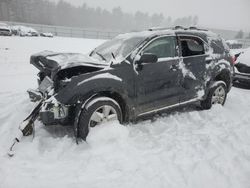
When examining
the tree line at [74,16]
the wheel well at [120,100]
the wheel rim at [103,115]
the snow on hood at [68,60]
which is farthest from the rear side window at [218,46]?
the tree line at [74,16]

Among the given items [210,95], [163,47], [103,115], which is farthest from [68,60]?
[210,95]

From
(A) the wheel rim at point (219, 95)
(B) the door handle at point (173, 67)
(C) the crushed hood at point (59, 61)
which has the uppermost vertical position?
(C) the crushed hood at point (59, 61)

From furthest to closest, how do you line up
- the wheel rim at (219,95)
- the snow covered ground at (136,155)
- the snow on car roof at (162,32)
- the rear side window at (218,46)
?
the wheel rim at (219,95)
the rear side window at (218,46)
the snow on car roof at (162,32)
the snow covered ground at (136,155)

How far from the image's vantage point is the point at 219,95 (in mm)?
5996

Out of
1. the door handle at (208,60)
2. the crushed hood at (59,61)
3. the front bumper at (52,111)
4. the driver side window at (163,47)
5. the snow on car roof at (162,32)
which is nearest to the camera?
the front bumper at (52,111)

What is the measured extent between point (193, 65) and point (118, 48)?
1.70m

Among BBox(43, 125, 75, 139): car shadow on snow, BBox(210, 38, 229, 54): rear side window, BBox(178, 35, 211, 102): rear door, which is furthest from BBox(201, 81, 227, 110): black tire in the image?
BBox(43, 125, 75, 139): car shadow on snow

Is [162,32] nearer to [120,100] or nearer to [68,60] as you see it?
[120,100]

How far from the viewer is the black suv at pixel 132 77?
12.7 feet

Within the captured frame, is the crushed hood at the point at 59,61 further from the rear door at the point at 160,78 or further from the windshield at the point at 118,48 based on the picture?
the rear door at the point at 160,78

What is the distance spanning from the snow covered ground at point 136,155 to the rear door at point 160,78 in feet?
1.61

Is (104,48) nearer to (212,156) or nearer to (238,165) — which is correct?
(212,156)

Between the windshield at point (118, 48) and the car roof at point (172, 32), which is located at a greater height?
the car roof at point (172, 32)

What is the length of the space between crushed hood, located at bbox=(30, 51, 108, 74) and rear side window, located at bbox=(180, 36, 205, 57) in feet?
6.22
